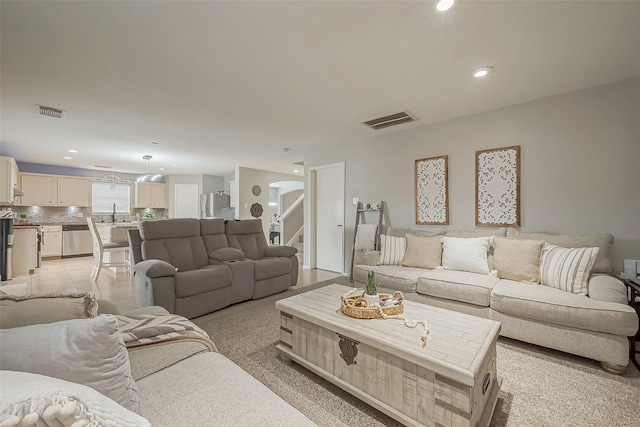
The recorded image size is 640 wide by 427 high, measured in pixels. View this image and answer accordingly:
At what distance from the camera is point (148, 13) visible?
1722mm

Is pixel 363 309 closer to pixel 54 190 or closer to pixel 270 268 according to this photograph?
pixel 270 268

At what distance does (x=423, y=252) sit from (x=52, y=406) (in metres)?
3.40

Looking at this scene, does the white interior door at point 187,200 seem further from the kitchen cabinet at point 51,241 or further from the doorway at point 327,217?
the doorway at point 327,217

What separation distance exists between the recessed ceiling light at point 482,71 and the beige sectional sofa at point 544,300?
170cm

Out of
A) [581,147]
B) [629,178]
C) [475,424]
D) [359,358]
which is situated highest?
[581,147]

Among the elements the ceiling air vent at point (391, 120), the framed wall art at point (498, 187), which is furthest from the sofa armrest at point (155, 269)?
the framed wall art at point (498, 187)

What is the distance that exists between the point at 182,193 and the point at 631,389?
387 inches

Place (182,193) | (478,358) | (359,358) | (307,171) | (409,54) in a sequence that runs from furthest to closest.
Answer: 1. (182,193)
2. (307,171)
3. (409,54)
4. (359,358)
5. (478,358)

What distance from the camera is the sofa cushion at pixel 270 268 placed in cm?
356

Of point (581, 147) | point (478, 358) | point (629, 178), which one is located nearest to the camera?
point (478, 358)

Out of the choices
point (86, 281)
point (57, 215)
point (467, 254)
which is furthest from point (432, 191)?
point (57, 215)

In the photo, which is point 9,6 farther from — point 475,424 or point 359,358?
point 475,424

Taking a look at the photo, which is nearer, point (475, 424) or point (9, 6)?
point (475, 424)

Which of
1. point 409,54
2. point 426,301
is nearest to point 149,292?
point 426,301
